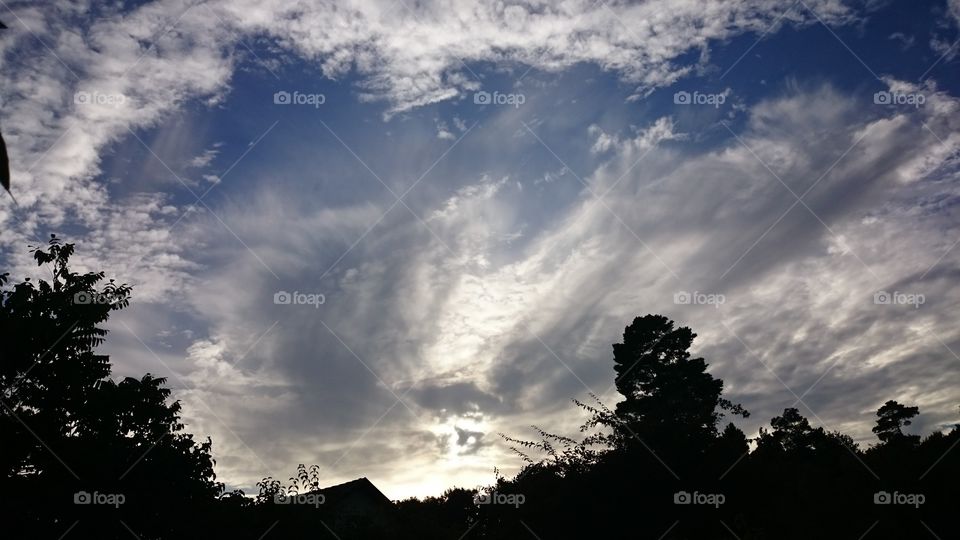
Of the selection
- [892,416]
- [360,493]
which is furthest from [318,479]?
[892,416]

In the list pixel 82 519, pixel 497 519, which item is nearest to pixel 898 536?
pixel 497 519

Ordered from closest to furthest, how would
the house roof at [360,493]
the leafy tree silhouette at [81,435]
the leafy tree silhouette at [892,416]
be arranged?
the leafy tree silhouette at [81,435] → the house roof at [360,493] → the leafy tree silhouette at [892,416]

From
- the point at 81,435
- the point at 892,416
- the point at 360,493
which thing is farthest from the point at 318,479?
the point at 892,416

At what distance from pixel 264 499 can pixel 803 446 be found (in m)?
62.3

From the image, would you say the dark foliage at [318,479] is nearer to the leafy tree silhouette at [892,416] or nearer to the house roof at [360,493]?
the house roof at [360,493]

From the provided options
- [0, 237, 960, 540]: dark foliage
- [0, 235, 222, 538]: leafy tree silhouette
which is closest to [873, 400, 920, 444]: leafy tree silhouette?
[0, 237, 960, 540]: dark foliage

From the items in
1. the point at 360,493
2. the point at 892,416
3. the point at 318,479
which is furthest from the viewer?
the point at 892,416

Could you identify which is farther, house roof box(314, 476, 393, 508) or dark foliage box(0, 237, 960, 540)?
house roof box(314, 476, 393, 508)

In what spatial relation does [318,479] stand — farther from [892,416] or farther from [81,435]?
[892,416]

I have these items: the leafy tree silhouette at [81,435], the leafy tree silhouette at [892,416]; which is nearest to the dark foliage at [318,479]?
the leafy tree silhouette at [81,435]

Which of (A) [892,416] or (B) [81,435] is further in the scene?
(A) [892,416]

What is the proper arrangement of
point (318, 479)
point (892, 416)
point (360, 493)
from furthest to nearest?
point (892, 416) < point (360, 493) < point (318, 479)

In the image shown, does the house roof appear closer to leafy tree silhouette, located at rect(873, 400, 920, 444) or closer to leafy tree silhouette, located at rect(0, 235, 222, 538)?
leafy tree silhouette, located at rect(0, 235, 222, 538)

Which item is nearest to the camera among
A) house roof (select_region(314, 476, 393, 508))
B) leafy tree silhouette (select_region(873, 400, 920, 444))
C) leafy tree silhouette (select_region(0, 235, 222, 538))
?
leafy tree silhouette (select_region(0, 235, 222, 538))
